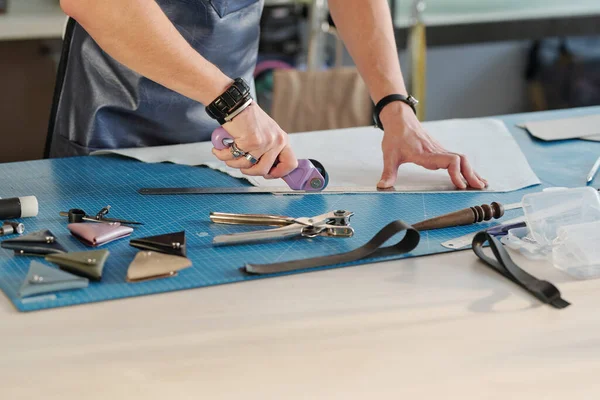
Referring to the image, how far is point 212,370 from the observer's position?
33.8 inches

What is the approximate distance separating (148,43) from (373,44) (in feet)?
1.90

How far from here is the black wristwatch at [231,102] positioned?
127 cm

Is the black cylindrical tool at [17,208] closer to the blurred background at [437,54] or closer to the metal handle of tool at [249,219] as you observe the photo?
the metal handle of tool at [249,219]

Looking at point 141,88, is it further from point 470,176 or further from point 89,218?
point 470,176

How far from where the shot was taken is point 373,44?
1.66 m

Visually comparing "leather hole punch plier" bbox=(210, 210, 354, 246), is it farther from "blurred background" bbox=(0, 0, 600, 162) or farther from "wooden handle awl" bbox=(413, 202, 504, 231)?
"blurred background" bbox=(0, 0, 600, 162)

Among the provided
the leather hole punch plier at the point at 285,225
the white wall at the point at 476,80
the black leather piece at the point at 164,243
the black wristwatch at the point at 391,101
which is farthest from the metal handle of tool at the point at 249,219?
the white wall at the point at 476,80

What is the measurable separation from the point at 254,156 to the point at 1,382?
23.0 inches

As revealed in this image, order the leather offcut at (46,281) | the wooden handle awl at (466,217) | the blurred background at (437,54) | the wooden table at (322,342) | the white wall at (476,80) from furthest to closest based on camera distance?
1. the white wall at (476,80)
2. the blurred background at (437,54)
3. the wooden handle awl at (466,217)
4. the leather offcut at (46,281)
5. the wooden table at (322,342)

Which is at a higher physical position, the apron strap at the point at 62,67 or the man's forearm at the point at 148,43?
the apron strap at the point at 62,67

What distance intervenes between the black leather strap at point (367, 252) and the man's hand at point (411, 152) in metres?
0.29

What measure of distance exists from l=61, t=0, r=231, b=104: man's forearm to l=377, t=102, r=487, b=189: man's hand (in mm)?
348

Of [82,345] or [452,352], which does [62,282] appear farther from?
[452,352]

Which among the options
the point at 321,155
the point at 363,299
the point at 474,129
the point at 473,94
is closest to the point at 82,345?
the point at 363,299
